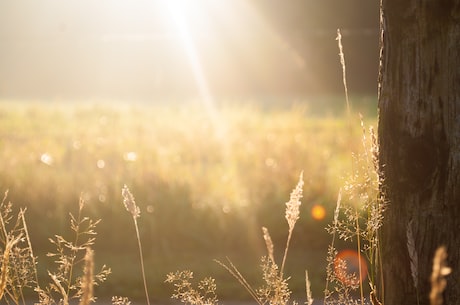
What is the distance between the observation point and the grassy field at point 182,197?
22.1 feet

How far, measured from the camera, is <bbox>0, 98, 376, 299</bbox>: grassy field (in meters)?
6.73

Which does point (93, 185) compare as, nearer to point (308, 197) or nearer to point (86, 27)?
point (308, 197)

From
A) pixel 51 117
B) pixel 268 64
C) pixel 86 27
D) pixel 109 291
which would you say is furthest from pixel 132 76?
pixel 109 291

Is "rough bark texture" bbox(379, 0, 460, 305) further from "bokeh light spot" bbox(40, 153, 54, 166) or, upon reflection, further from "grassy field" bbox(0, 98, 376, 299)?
"bokeh light spot" bbox(40, 153, 54, 166)

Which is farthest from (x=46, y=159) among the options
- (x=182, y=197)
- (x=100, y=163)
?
(x=182, y=197)

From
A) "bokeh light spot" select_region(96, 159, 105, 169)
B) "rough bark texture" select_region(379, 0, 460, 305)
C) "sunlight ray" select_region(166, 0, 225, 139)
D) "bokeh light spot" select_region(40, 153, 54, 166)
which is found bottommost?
"rough bark texture" select_region(379, 0, 460, 305)

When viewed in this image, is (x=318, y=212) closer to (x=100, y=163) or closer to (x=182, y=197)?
(x=182, y=197)

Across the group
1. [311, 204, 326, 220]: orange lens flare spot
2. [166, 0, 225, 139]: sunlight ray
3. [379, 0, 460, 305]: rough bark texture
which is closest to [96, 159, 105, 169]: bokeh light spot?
[311, 204, 326, 220]: orange lens flare spot

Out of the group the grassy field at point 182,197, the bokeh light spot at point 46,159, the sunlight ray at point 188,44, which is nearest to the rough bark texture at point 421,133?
the grassy field at point 182,197

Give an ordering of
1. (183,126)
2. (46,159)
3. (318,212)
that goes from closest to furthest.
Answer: (318,212) → (46,159) → (183,126)

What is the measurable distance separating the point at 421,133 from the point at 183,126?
323 inches

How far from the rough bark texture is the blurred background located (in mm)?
617

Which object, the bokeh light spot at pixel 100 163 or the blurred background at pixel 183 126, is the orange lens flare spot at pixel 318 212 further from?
the bokeh light spot at pixel 100 163

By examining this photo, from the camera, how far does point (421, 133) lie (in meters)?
3.00
